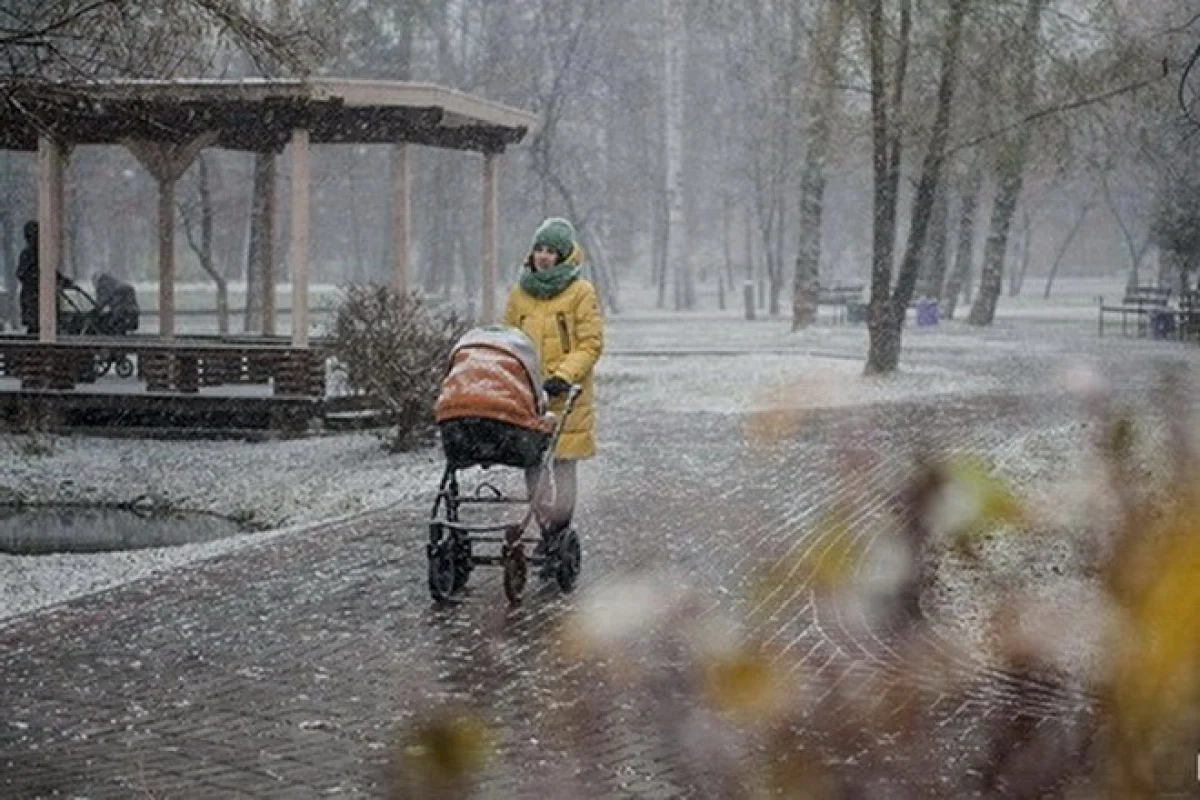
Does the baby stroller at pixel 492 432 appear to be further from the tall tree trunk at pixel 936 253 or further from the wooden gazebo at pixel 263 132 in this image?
the tall tree trunk at pixel 936 253

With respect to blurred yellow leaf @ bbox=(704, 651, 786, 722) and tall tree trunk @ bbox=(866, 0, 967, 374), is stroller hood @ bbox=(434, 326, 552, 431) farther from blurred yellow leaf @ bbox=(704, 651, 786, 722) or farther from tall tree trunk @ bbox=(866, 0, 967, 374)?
tall tree trunk @ bbox=(866, 0, 967, 374)

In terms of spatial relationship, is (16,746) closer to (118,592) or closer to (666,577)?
(118,592)

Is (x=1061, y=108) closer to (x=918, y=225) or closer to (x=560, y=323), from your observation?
(x=918, y=225)

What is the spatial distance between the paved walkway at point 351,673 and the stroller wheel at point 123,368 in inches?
376

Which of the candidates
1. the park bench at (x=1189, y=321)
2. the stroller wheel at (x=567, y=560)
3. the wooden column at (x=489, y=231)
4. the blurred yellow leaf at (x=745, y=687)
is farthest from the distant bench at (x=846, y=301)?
the blurred yellow leaf at (x=745, y=687)

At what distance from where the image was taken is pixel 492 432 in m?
8.51

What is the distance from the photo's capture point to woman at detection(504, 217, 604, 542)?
9.01 meters

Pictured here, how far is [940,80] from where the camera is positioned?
23.0 m

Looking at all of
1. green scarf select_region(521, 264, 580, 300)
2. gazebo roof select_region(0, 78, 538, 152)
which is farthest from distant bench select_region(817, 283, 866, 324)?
green scarf select_region(521, 264, 580, 300)

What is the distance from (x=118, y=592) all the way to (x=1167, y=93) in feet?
58.5

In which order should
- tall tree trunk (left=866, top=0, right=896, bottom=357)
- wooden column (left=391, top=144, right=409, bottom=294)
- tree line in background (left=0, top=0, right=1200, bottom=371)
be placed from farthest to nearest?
tall tree trunk (left=866, top=0, right=896, bottom=357) → tree line in background (left=0, top=0, right=1200, bottom=371) → wooden column (left=391, top=144, right=409, bottom=294)

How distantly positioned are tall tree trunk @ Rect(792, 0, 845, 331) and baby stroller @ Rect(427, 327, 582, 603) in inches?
593

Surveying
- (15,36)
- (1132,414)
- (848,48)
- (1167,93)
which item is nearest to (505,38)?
(848,48)

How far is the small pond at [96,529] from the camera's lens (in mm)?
13523
